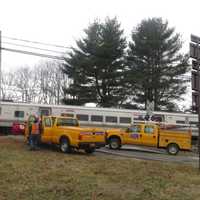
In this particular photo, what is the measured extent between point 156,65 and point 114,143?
88.5 feet

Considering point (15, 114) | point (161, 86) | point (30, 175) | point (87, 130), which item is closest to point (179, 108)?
point (161, 86)

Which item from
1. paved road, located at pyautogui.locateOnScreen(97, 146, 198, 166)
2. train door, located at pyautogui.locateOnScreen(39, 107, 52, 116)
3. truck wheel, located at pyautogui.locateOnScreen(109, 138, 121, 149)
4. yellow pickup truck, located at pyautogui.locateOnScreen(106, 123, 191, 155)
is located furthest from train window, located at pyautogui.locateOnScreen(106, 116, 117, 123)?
truck wheel, located at pyautogui.locateOnScreen(109, 138, 121, 149)

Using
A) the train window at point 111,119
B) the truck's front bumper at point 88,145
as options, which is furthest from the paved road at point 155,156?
the train window at point 111,119

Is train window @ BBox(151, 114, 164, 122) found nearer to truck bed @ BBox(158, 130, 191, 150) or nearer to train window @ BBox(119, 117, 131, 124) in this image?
train window @ BBox(119, 117, 131, 124)

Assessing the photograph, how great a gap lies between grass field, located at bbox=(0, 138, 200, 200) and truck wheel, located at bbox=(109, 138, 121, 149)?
9.23 meters

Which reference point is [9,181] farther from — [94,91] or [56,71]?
[56,71]

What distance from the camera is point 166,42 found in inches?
1989

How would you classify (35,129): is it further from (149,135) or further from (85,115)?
(85,115)

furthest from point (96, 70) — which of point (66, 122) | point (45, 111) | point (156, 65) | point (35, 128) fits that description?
point (35, 128)

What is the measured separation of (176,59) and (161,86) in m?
4.63

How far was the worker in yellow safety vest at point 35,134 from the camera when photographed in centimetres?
1919

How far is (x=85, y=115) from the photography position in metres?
34.2

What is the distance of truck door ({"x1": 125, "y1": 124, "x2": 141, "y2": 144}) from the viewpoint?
948 inches

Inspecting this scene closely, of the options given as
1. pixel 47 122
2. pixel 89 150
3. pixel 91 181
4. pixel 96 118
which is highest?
pixel 96 118
